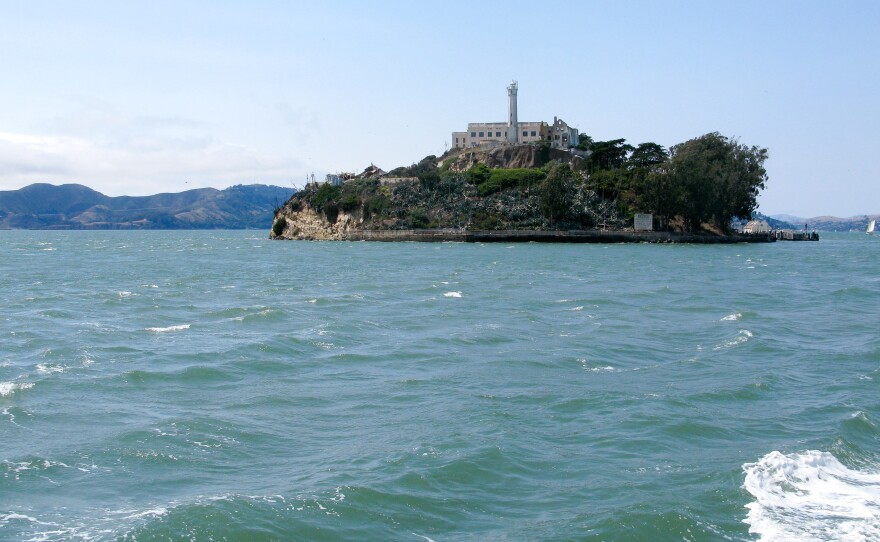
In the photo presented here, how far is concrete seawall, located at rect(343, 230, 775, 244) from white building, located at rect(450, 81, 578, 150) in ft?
111

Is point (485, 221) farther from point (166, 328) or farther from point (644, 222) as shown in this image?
point (166, 328)

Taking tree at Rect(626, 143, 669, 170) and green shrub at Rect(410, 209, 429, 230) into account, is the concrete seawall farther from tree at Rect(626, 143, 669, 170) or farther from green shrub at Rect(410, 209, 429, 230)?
tree at Rect(626, 143, 669, 170)

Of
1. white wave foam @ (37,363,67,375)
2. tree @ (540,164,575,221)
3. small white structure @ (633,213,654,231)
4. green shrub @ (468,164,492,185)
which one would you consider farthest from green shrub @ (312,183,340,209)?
white wave foam @ (37,363,67,375)

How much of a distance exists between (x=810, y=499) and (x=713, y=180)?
93.6 metres

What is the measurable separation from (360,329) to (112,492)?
630 inches

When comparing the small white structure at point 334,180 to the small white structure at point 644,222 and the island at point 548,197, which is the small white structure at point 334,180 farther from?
the small white structure at point 644,222

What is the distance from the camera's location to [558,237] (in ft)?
342

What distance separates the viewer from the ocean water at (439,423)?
466 inches

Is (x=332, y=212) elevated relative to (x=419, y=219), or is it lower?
elevated

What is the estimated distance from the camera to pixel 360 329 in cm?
2848

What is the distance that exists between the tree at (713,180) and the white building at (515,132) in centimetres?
3209

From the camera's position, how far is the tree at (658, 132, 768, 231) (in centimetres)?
10031

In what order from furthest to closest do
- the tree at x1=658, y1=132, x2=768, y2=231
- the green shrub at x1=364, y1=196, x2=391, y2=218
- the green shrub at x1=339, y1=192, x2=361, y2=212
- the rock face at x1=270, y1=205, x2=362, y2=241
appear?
the green shrub at x1=339, y1=192, x2=361, y2=212
the rock face at x1=270, y1=205, x2=362, y2=241
the green shrub at x1=364, y1=196, x2=391, y2=218
the tree at x1=658, y1=132, x2=768, y2=231

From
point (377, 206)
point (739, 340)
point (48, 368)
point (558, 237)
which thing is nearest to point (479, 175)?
point (377, 206)
